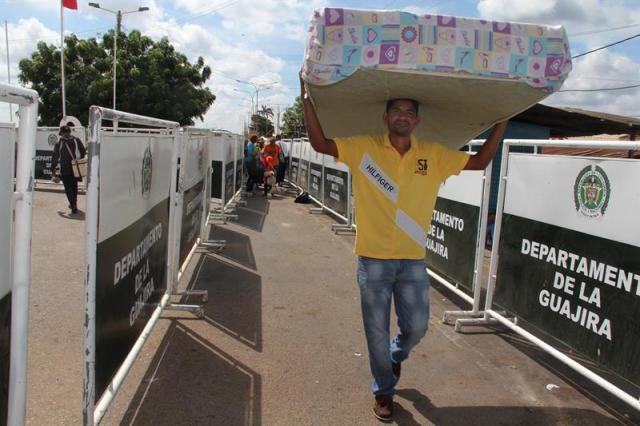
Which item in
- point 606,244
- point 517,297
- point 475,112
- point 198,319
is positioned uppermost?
point 475,112

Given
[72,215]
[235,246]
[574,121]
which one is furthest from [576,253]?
[72,215]

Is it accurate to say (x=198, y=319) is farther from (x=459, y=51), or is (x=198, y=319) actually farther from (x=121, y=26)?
(x=121, y=26)

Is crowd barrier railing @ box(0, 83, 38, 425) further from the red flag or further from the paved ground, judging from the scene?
the red flag

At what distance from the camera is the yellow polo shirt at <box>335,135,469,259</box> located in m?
3.14

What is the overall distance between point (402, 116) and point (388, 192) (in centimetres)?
45

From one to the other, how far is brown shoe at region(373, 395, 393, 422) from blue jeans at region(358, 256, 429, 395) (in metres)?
0.03

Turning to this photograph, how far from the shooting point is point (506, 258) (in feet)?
15.3

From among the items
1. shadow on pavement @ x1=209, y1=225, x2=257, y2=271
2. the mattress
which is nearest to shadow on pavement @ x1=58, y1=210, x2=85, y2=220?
shadow on pavement @ x1=209, y1=225, x2=257, y2=271

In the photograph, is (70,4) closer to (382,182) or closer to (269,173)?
(269,173)

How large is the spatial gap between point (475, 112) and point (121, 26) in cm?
3304

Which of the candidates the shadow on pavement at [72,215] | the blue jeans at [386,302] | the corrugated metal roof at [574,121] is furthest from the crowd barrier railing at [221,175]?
the blue jeans at [386,302]

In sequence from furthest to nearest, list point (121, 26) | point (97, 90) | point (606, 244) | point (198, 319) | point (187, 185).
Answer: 1. point (121, 26)
2. point (97, 90)
3. point (187, 185)
4. point (198, 319)
5. point (606, 244)

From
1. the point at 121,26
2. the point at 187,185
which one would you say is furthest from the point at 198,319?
the point at 121,26

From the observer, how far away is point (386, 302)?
3.21 m
